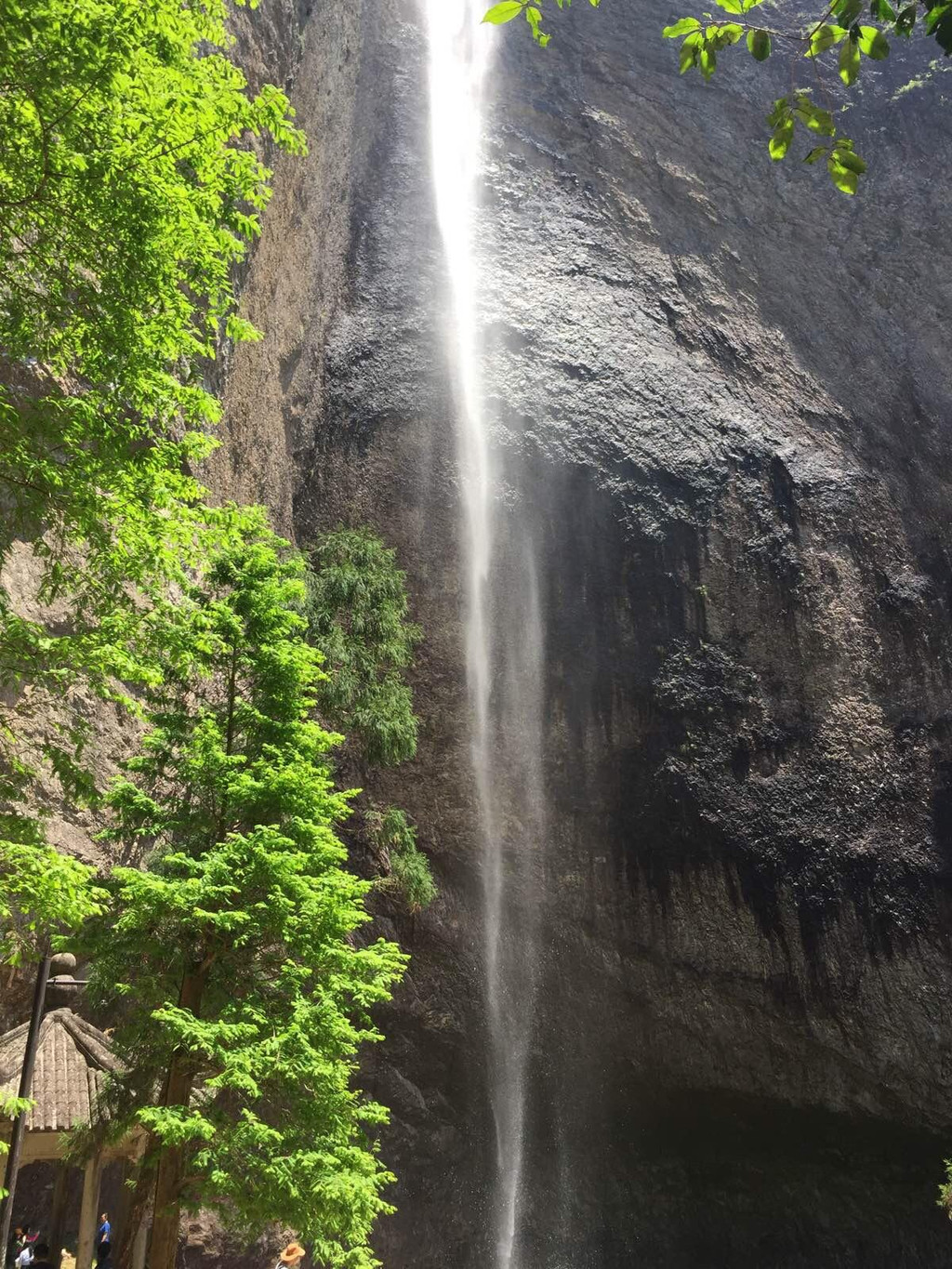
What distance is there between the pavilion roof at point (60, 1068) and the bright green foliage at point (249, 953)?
44 centimetres

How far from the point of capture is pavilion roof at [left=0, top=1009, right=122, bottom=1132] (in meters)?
7.91

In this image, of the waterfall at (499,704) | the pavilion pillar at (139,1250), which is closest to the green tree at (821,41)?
the pavilion pillar at (139,1250)

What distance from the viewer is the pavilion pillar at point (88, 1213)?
854 cm

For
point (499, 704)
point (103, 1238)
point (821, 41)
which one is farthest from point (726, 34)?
point (499, 704)

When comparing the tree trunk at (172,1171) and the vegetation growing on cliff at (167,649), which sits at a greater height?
the vegetation growing on cliff at (167,649)

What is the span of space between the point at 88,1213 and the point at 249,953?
10.4 feet

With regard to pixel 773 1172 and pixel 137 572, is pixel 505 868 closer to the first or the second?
pixel 773 1172

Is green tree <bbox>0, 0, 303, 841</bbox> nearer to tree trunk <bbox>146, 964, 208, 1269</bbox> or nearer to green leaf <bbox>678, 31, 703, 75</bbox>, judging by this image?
tree trunk <bbox>146, 964, 208, 1269</bbox>

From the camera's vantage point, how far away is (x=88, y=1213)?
9023 mm

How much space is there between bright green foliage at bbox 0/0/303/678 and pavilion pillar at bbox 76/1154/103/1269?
17.2 ft

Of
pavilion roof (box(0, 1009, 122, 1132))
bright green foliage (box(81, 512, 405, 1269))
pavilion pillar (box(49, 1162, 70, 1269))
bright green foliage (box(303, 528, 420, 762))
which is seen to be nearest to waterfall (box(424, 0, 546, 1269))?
bright green foliage (box(303, 528, 420, 762))

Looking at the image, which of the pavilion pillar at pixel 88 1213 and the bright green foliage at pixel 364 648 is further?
the bright green foliage at pixel 364 648

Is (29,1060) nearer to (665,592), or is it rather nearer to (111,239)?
(111,239)

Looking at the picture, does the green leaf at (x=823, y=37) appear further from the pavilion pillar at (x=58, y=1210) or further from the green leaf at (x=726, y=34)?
the pavilion pillar at (x=58, y=1210)
